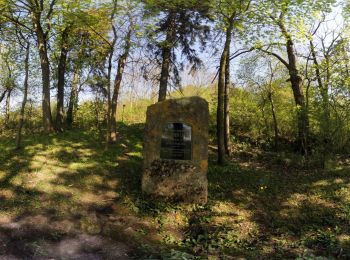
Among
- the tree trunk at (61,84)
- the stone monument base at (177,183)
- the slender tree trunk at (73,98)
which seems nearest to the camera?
the stone monument base at (177,183)

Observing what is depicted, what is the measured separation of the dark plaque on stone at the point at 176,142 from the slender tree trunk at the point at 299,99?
5.27 meters

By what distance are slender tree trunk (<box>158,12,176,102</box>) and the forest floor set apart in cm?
306

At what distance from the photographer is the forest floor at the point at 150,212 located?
7.16m

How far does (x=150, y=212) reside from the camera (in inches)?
352

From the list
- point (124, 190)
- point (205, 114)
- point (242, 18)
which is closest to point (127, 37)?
point (242, 18)

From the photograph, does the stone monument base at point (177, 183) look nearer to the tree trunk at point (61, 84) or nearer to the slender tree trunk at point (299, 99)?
the slender tree trunk at point (299, 99)

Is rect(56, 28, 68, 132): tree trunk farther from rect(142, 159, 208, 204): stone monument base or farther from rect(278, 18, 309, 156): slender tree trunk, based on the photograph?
rect(278, 18, 309, 156): slender tree trunk

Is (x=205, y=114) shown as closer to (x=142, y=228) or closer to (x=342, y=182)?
(x=142, y=228)

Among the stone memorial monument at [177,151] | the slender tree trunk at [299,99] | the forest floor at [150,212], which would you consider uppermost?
the slender tree trunk at [299,99]

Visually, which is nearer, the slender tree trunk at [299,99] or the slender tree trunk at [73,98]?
the slender tree trunk at [299,99]

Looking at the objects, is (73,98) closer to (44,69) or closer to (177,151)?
(44,69)

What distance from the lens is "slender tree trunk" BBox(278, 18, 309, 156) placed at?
42.2ft

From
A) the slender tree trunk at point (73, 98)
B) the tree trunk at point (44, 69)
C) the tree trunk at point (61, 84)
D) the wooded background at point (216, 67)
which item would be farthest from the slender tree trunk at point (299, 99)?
the slender tree trunk at point (73, 98)

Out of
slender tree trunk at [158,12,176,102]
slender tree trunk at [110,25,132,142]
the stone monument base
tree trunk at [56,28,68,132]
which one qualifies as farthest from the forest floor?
tree trunk at [56,28,68,132]
